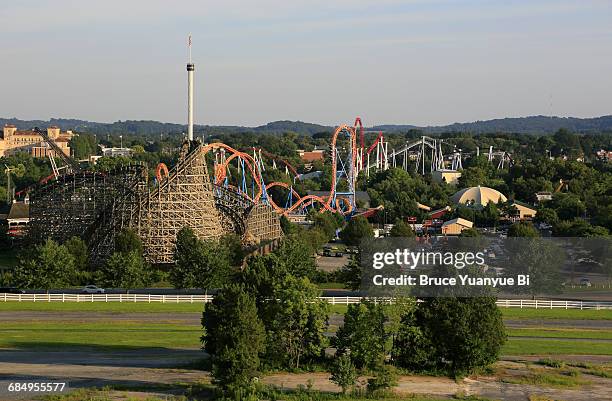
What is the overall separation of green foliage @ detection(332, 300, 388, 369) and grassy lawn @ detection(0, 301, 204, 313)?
49.1 feet

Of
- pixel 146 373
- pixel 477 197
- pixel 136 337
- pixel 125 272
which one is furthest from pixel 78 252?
pixel 477 197

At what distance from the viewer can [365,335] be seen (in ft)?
106

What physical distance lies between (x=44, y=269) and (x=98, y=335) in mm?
14377

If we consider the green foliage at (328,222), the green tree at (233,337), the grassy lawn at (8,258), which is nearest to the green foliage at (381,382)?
the green tree at (233,337)

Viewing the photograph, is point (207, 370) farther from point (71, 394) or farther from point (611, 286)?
point (611, 286)

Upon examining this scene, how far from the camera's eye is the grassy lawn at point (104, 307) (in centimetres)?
4678

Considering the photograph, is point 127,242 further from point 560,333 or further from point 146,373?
point 146,373

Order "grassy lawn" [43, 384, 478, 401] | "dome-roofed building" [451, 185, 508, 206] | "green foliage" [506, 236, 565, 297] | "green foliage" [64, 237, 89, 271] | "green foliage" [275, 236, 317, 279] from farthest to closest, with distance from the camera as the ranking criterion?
"dome-roofed building" [451, 185, 508, 206] < "green foliage" [64, 237, 89, 271] < "green foliage" [275, 236, 317, 279] < "green foliage" [506, 236, 565, 297] < "grassy lawn" [43, 384, 478, 401]

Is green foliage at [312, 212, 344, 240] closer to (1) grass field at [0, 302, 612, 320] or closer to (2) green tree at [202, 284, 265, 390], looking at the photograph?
(1) grass field at [0, 302, 612, 320]

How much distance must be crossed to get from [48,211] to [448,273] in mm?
45384

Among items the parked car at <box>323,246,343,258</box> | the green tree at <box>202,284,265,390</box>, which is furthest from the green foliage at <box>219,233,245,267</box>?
the green tree at <box>202,284,265,390</box>

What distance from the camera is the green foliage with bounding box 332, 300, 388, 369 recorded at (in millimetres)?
31969

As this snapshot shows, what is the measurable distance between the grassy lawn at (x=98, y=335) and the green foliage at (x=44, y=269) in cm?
1008

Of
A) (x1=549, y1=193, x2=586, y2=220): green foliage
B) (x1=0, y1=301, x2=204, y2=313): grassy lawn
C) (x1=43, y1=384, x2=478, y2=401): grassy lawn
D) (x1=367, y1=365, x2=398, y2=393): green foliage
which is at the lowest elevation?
(x1=0, y1=301, x2=204, y2=313): grassy lawn
